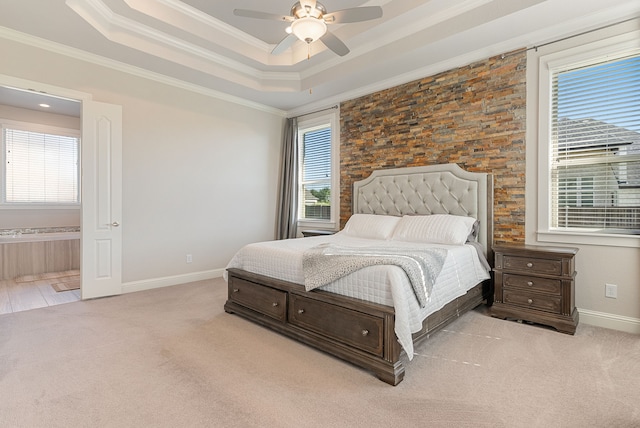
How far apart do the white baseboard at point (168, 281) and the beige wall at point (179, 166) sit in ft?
0.14

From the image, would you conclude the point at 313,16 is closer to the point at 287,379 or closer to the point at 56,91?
the point at 287,379

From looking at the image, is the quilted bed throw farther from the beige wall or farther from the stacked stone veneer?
the beige wall

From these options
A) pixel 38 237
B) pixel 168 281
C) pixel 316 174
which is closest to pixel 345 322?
pixel 168 281

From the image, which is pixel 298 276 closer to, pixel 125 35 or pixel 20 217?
pixel 125 35

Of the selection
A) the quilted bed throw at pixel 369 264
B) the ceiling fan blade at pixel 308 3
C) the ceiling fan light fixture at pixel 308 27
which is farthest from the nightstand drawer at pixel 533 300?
the ceiling fan blade at pixel 308 3

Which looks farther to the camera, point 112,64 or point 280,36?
point 280,36

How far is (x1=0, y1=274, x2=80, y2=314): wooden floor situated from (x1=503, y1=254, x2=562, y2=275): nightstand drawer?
186 inches

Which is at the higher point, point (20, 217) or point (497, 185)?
point (497, 185)

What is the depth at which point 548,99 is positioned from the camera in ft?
10.5

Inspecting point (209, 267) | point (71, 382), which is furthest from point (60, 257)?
point (71, 382)

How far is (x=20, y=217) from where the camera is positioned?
17.4 feet

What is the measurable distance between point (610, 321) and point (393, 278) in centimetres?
237

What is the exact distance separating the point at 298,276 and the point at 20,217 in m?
5.48

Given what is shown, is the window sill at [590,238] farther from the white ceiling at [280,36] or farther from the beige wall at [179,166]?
the beige wall at [179,166]
